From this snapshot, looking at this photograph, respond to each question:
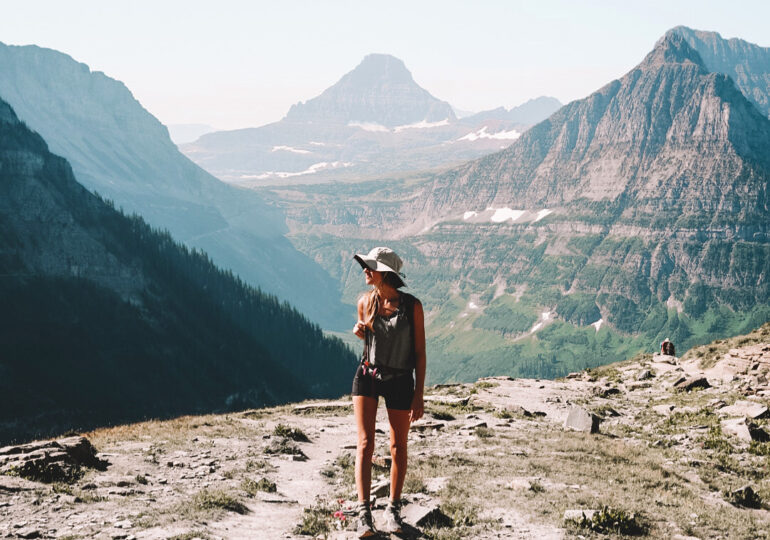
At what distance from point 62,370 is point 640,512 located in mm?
185393

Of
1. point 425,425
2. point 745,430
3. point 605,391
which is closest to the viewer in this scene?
point 745,430

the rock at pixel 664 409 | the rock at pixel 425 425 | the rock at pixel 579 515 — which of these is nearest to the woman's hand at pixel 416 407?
the rock at pixel 579 515

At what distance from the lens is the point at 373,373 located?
476 inches

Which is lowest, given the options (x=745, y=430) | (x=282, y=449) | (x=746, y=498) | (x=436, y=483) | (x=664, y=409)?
(x=664, y=409)

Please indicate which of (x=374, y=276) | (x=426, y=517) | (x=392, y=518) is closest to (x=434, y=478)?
(x=426, y=517)

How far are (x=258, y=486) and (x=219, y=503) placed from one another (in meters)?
2.28

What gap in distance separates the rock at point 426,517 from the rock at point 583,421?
1380 cm

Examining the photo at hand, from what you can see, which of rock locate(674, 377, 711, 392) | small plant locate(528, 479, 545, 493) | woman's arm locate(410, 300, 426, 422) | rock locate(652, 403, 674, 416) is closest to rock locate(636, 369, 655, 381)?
rock locate(674, 377, 711, 392)

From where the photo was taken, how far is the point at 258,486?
54.0ft

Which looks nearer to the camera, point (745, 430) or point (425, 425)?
point (745, 430)

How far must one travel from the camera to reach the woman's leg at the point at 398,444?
12141mm

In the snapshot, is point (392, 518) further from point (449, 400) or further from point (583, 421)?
point (449, 400)

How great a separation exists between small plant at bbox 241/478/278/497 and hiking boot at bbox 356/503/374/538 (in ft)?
16.2

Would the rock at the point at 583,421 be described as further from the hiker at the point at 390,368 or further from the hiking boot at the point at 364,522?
the hiking boot at the point at 364,522
